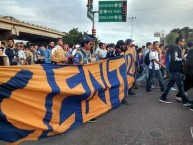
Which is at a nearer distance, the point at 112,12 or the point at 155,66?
the point at 155,66

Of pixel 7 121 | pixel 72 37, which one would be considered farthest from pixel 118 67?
pixel 72 37

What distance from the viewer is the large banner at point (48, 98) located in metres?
4.12

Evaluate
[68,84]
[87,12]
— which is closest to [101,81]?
[68,84]

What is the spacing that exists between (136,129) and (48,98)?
1768 millimetres

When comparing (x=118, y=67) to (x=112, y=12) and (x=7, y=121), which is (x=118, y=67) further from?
(x=112, y=12)

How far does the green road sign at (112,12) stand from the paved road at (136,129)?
16.6 meters

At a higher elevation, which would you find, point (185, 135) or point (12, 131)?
point (12, 131)

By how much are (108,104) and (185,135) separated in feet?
7.58

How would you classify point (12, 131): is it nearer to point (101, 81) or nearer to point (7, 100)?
point (7, 100)

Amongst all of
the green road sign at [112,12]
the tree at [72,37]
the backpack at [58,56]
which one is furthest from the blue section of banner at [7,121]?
the tree at [72,37]

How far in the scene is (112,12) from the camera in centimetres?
2355

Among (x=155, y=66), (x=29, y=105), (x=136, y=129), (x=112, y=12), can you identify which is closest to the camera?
(x=29, y=105)

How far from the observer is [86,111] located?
589 centimetres

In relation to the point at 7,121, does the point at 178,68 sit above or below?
above
